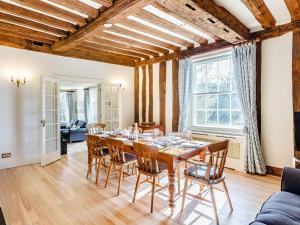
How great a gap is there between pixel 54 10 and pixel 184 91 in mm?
3233

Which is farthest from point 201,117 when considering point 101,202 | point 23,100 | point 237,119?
point 23,100

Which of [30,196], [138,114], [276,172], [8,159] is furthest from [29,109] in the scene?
[276,172]

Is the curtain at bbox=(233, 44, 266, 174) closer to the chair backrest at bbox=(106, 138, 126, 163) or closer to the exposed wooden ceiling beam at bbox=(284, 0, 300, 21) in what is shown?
the exposed wooden ceiling beam at bbox=(284, 0, 300, 21)

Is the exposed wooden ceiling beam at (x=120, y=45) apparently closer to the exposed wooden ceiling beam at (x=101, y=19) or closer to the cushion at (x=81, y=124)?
the exposed wooden ceiling beam at (x=101, y=19)

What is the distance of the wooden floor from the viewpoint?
242cm

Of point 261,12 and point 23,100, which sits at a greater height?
point 261,12

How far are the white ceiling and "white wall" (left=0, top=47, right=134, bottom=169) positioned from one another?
4026 millimetres

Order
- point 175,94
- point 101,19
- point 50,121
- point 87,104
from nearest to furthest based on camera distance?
point 101,19, point 50,121, point 175,94, point 87,104

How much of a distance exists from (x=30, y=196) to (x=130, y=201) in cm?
153

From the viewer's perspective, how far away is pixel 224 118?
15.1ft

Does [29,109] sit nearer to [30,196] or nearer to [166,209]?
[30,196]

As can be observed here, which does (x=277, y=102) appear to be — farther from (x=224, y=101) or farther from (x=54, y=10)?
(x=54, y=10)

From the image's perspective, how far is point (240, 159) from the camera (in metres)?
4.10

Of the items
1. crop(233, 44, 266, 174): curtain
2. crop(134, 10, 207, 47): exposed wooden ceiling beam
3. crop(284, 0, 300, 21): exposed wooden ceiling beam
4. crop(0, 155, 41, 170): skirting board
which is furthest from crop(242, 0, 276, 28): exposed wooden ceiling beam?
crop(0, 155, 41, 170): skirting board
